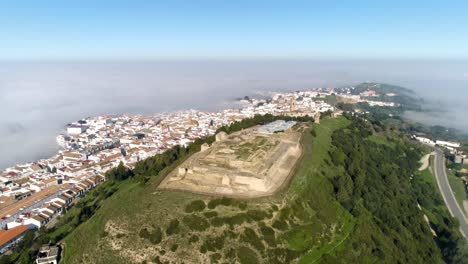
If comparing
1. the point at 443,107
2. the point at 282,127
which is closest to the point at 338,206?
the point at 282,127

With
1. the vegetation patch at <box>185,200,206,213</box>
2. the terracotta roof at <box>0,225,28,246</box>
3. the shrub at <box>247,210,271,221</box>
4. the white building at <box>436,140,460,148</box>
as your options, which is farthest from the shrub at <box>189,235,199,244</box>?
the white building at <box>436,140,460,148</box>

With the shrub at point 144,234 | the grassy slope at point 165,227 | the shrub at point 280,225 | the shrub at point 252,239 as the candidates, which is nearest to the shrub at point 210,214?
the grassy slope at point 165,227

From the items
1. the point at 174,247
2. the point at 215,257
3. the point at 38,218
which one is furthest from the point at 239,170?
the point at 38,218

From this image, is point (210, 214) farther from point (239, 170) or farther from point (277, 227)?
point (239, 170)

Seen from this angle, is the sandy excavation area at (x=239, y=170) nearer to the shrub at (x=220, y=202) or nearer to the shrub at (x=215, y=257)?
the shrub at (x=220, y=202)

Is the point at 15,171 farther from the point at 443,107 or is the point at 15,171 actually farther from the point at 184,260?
the point at 443,107

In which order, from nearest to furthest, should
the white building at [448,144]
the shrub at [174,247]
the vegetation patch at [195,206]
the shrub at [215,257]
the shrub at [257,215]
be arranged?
1. the shrub at [215,257]
2. the shrub at [174,247]
3. the shrub at [257,215]
4. the vegetation patch at [195,206]
5. the white building at [448,144]
